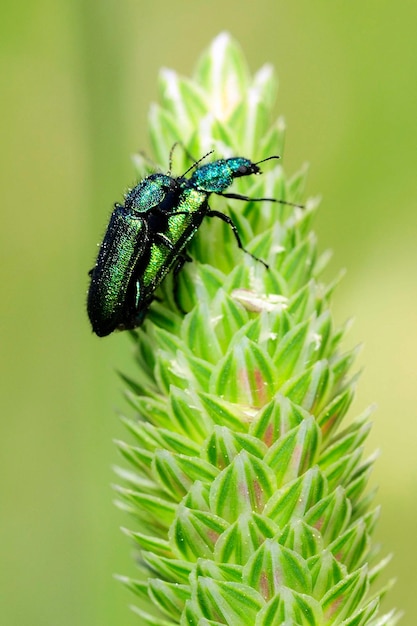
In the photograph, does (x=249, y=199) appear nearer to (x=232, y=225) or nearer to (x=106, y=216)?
(x=232, y=225)

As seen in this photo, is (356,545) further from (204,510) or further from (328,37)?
(328,37)

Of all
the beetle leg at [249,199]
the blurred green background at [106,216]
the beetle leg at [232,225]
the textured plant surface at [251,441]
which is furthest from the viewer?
the blurred green background at [106,216]

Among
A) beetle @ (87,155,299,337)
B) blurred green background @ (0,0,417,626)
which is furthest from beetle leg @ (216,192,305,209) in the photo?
blurred green background @ (0,0,417,626)

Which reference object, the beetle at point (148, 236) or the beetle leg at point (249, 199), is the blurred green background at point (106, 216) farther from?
the beetle leg at point (249, 199)

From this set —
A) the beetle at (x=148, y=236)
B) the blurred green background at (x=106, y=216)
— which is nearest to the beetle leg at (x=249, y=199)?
the beetle at (x=148, y=236)

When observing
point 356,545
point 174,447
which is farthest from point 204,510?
point 356,545

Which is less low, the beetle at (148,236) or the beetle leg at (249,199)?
the beetle leg at (249,199)
